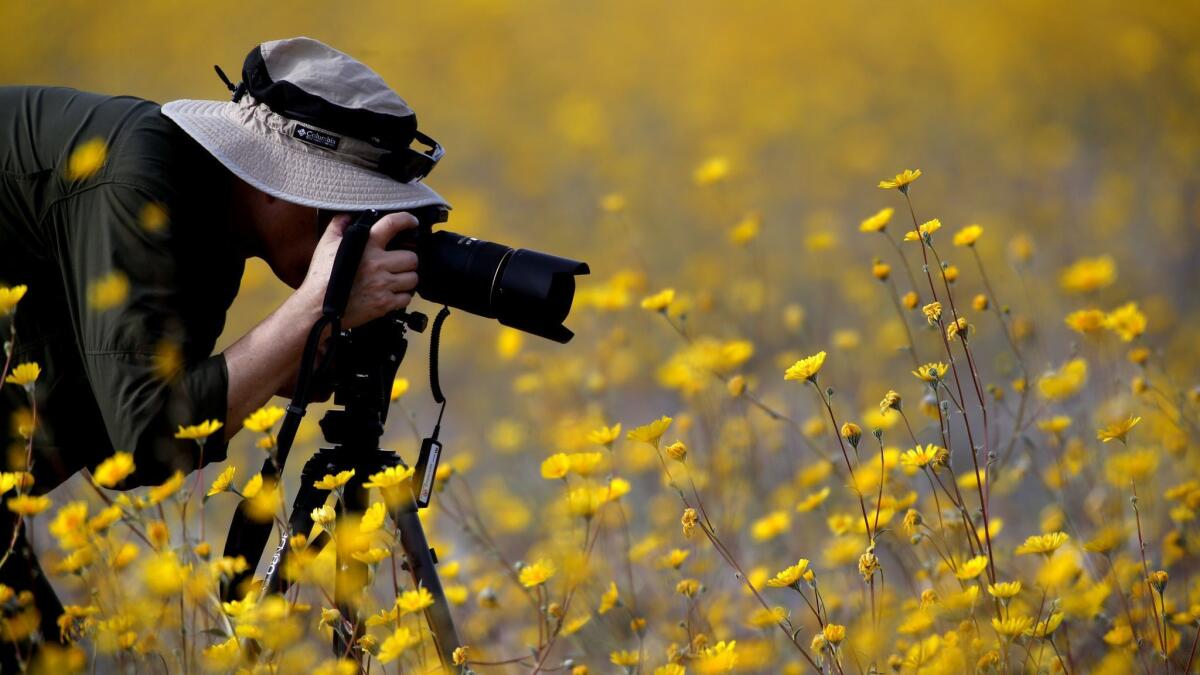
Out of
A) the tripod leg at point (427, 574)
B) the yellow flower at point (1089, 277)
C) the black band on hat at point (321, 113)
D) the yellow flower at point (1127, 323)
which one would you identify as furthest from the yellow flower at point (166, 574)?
the yellow flower at point (1089, 277)

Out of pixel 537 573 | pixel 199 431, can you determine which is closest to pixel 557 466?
pixel 537 573

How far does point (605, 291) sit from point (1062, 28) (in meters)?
3.90

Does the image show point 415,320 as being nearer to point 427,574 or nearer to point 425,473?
point 425,473

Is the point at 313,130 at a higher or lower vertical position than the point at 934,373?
higher

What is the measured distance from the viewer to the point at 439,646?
4.33ft

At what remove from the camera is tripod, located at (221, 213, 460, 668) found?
1.34m

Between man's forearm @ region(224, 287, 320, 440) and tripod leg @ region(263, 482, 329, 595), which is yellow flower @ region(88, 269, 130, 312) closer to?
man's forearm @ region(224, 287, 320, 440)

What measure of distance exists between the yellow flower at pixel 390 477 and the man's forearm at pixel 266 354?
0.16m

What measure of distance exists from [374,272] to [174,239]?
0.75 ft

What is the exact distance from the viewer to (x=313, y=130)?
1436 mm

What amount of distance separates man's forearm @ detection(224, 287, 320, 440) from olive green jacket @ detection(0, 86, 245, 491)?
0.07ft

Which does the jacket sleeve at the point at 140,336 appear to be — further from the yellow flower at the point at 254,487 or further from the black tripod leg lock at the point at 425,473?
the black tripod leg lock at the point at 425,473

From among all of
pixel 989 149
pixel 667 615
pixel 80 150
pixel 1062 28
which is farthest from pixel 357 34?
pixel 80 150

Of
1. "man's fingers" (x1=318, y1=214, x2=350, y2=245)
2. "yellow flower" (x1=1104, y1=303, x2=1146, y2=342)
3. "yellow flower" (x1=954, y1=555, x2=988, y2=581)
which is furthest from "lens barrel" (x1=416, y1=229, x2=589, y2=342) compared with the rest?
"yellow flower" (x1=1104, y1=303, x2=1146, y2=342)
